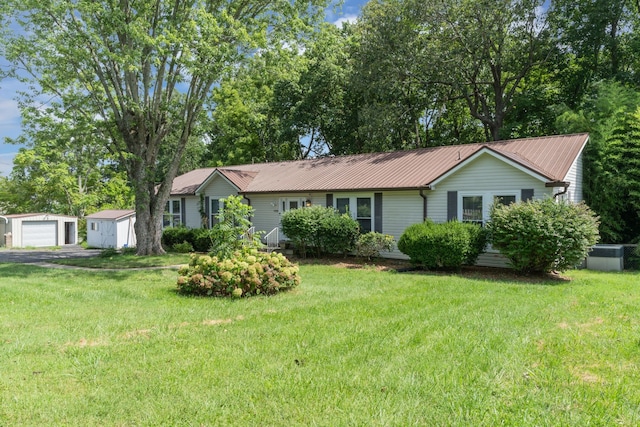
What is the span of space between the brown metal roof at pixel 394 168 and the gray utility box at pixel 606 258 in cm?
270

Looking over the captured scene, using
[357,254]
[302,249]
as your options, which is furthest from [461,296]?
[302,249]

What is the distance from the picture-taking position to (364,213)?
1619 centimetres

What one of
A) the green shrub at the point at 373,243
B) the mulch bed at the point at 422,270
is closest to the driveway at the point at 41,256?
the mulch bed at the point at 422,270

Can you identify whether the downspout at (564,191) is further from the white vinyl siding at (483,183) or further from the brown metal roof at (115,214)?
the brown metal roof at (115,214)

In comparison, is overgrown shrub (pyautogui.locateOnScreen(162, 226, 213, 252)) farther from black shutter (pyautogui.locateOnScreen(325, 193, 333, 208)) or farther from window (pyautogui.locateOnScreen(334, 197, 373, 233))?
window (pyautogui.locateOnScreen(334, 197, 373, 233))

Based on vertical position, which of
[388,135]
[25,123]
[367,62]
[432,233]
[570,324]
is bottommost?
[570,324]

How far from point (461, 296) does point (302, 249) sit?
27.8ft

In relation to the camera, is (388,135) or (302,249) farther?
(388,135)

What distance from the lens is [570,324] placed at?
6465 millimetres

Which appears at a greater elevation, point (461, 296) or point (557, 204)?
point (557, 204)

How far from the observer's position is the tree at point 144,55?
13.1m

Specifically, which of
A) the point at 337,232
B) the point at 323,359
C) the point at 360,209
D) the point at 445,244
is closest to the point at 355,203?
the point at 360,209

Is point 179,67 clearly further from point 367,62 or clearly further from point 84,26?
point 367,62

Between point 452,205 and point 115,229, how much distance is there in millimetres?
18879
